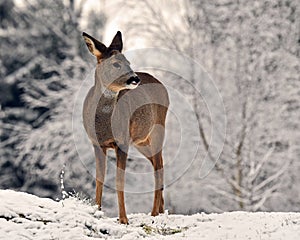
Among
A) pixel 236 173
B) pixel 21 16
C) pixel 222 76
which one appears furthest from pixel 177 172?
pixel 21 16

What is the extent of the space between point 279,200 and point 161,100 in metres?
10.6

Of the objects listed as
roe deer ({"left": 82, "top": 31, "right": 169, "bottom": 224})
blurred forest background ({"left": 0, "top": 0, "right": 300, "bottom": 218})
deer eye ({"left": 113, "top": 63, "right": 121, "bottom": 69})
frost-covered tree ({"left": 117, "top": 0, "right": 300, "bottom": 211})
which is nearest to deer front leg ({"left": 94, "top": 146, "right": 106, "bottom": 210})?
roe deer ({"left": 82, "top": 31, "right": 169, "bottom": 224})

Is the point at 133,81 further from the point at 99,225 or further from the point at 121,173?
the point at 99,225

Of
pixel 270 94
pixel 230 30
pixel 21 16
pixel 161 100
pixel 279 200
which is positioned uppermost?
pixel 21 16

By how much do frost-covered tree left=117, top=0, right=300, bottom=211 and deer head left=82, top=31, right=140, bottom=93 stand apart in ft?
33.7

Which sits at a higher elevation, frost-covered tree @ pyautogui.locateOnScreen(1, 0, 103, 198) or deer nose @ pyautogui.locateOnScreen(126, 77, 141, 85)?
frost-covered tree @ pyautogui.locateOnScreen(1, 0, 103, 198)

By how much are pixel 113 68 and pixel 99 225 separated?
2.19 meters

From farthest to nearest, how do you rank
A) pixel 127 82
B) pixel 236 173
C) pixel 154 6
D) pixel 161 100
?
pixel 154 6 < pixel 236 173 < pixel 161 100 < pixel 127 82

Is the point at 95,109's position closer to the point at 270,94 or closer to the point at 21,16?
the point at 270,94

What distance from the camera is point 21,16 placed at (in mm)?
23562

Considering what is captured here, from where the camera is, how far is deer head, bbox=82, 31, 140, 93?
870 cm

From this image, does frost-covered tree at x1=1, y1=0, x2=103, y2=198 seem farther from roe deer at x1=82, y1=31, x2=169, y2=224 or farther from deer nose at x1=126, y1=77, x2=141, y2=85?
deer nose at x1=126, y1=77, x2=141, y2=85

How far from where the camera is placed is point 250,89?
19328mm

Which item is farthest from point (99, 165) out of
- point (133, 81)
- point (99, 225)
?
point (133, 81)
